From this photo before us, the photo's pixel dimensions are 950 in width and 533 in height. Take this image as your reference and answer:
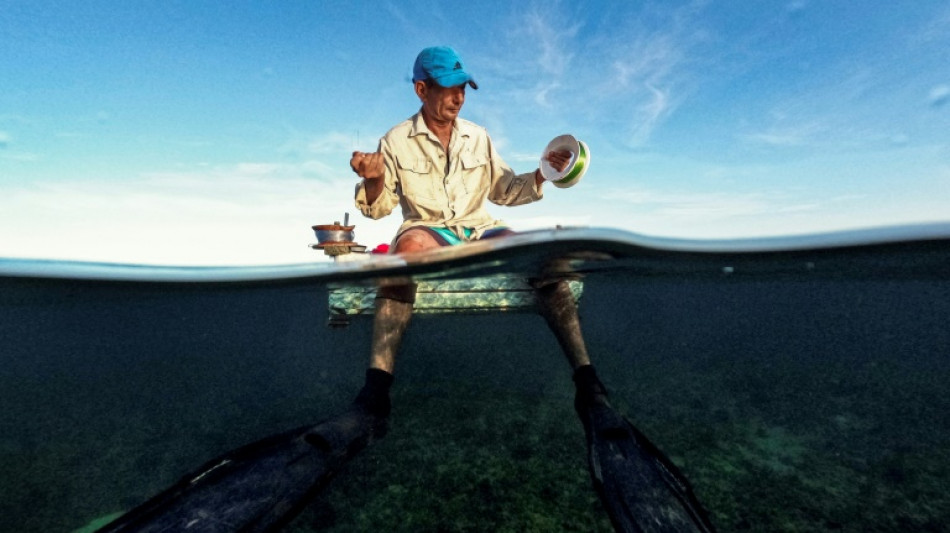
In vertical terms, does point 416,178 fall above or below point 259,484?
above

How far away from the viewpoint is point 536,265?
16.0ft

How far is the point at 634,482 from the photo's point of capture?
2.23 m

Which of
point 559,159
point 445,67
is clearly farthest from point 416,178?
point 559,159

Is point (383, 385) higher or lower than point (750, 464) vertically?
higher

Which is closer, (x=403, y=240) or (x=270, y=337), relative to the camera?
(x=403, y=240)

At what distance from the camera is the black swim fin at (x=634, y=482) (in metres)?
2.01

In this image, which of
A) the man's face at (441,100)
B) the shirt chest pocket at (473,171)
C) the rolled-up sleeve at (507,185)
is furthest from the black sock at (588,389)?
the man's face at (441,100)

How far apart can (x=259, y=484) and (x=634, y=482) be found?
7.50 ft

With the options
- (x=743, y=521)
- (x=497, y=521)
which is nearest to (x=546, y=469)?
(x=497, y=521)

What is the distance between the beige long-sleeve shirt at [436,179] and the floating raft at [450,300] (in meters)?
1.17

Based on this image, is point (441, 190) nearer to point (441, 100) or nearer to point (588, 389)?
point (441, 100)

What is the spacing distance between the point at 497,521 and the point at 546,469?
92 cm

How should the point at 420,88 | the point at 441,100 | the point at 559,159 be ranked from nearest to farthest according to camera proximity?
1. the point at 559,159
2. the point at 441,100
3. the point at 420,88

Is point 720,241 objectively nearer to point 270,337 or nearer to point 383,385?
point 383,385
